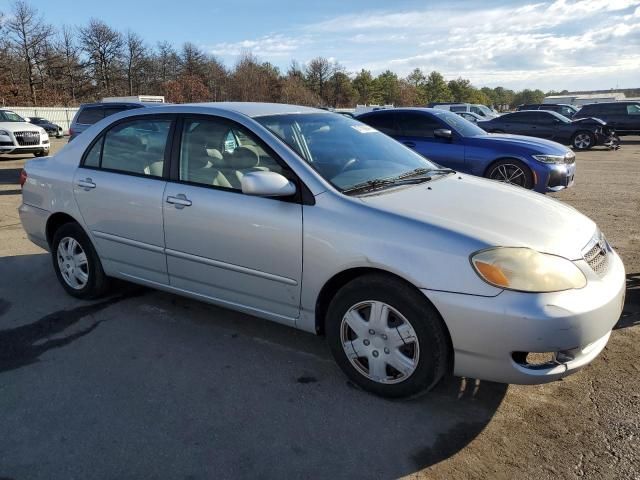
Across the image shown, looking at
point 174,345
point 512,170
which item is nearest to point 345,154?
point 174,345

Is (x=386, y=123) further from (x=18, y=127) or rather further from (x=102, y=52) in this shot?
(x=102, y=52)

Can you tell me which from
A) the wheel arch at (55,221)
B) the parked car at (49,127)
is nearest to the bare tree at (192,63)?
the parked car at (49,127)

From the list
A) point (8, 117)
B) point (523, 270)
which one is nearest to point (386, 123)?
point (523, 270)

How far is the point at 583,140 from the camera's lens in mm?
20219

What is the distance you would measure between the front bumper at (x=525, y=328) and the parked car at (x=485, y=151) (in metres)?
6.27

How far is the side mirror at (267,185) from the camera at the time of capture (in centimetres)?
304

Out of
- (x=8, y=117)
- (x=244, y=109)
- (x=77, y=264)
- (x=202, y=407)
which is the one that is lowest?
(x=202, y=407)

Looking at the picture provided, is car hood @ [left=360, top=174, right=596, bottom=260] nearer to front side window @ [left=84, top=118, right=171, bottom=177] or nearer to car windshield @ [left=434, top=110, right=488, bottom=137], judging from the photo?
front side window @ [left=84, top=118, right=171, bottom=177]

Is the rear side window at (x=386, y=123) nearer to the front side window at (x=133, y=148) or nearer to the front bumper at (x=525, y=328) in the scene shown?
the front side window at (x=133, y=148)

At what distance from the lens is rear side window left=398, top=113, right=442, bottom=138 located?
927 centimetres

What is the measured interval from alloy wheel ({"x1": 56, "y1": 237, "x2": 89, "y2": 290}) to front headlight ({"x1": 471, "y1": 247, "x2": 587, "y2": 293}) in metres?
3.35

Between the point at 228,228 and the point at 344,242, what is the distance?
2.79ft

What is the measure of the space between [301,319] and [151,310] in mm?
1672

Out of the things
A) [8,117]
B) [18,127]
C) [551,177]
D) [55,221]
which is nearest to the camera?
[55,221]
